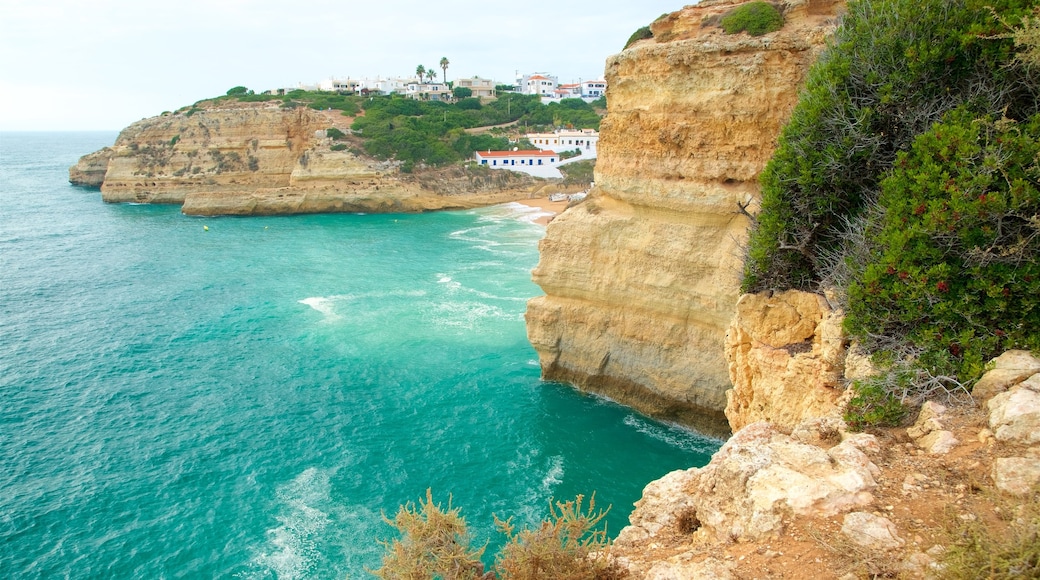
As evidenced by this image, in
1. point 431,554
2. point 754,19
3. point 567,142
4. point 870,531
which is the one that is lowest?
point 431,554

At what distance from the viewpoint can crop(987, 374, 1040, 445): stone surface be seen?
217 inches

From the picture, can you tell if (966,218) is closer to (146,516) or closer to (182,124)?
(146,516)

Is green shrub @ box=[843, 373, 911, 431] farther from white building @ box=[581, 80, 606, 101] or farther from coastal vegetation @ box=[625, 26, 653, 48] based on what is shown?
white building @ box=[581, 80, 606, 101]

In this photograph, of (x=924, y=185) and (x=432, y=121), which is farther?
(x=432, y=121)

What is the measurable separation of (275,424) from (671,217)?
1329 cm

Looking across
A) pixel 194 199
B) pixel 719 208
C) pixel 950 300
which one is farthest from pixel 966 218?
pixel 194 199

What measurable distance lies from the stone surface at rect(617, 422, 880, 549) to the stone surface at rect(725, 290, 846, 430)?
6.53 ft

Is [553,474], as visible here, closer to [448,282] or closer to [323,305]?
[323,305]

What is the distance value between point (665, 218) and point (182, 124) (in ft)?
216

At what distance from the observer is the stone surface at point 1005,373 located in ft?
20.6

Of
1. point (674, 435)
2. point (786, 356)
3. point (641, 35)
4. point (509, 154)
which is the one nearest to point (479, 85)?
point (509, 154)

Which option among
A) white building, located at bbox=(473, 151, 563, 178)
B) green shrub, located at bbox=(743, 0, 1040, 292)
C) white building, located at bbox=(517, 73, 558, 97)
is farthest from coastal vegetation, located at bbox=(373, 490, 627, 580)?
white building, located at bbox=(517, 73, 558, 97)

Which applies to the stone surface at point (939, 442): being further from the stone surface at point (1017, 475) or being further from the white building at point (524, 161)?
the white building at point (524, 161)

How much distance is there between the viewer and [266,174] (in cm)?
6153
